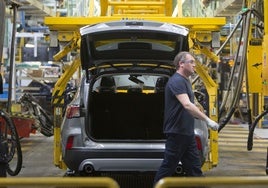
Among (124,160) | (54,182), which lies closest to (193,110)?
(124,160)

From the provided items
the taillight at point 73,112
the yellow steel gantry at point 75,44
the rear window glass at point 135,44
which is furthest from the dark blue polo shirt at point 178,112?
the yellow steel gantry at point 75,44

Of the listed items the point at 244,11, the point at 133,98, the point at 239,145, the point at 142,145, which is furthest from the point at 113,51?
the point at 239,145

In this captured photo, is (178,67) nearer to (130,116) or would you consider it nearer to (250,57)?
(130,116)

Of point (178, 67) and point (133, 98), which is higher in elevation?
point (178, 67)

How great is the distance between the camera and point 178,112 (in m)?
6.28

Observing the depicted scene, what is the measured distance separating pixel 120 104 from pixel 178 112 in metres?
1.80

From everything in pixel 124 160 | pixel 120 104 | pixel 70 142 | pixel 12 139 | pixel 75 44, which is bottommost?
pixel 12 139

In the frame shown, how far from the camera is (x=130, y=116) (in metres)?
7.93

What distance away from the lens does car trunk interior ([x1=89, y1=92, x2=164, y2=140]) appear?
774 cm

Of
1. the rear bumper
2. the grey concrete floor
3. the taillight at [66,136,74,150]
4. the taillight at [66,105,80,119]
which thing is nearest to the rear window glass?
the taillight at [66,105,80,119]

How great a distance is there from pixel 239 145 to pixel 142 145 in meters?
7.41

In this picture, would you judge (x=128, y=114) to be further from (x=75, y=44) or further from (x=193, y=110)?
(x=193, y=110)

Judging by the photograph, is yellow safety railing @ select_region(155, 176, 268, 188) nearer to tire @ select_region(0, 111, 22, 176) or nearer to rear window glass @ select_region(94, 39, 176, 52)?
rear window glass @ select_region(94, 39, 176, 52)

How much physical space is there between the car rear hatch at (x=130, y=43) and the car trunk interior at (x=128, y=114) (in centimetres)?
52
